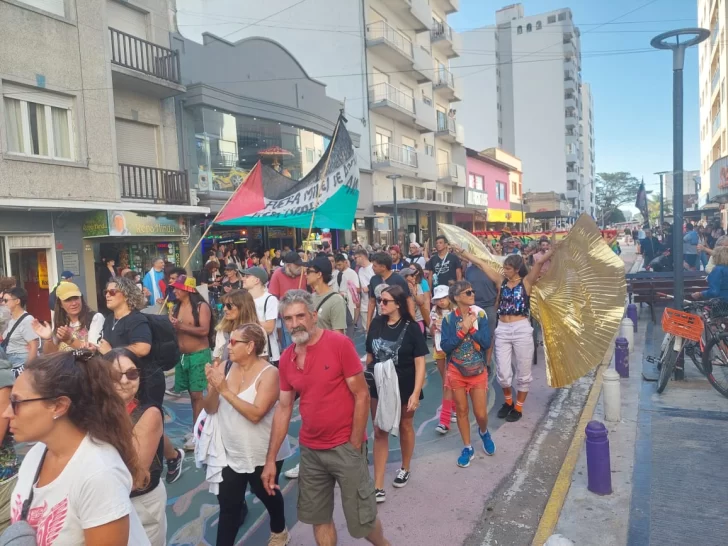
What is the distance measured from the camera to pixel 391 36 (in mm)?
26859

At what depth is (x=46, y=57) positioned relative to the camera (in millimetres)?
11164

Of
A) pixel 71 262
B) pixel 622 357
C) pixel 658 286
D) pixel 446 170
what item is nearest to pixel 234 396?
pixel 622 357

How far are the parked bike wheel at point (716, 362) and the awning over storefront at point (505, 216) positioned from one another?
34.7m

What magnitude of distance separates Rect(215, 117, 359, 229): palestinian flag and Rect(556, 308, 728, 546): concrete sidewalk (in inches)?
200

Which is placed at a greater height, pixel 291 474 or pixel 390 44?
pixel 390 44

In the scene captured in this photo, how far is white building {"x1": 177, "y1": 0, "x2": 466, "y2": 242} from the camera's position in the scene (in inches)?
995

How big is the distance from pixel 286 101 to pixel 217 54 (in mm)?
3205

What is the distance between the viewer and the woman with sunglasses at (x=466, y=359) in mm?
4613

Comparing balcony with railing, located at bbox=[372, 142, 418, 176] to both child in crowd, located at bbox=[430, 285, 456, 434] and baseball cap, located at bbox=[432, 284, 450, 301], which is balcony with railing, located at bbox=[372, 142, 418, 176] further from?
baseball cap, located at bbox=[432, 284, 450, 301]

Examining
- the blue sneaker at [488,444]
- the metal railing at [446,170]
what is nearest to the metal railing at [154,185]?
the blue sneaker at [488,444]

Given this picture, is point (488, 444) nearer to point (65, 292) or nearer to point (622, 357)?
point (622, 357)

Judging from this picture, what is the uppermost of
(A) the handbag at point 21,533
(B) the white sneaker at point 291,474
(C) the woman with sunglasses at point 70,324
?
(C) the woman with sunglasses at point 70,324

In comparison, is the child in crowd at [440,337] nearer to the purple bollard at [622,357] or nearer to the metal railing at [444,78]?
the purple bollard at [622,357]

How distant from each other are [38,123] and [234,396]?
430 inches
